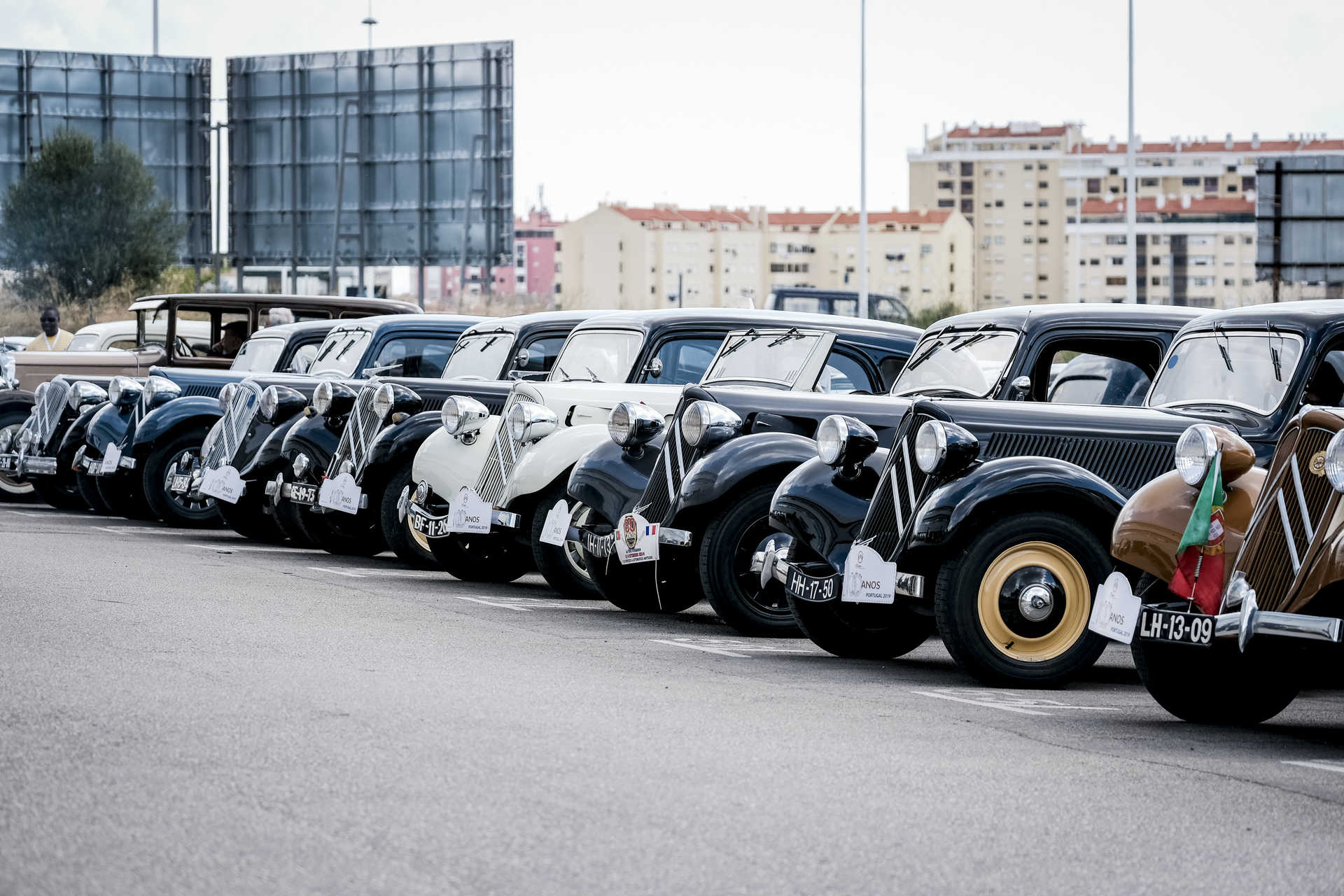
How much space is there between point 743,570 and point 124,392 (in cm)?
983

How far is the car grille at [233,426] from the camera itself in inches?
600

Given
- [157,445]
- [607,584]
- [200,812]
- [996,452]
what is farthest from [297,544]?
[200,812]

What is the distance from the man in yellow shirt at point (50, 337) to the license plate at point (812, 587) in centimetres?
1660

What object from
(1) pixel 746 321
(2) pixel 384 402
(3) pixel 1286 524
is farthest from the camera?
(2) pixel 384 402

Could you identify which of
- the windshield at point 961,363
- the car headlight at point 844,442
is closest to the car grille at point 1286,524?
the car headlight at point 844,442

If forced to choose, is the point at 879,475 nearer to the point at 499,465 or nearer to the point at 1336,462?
the point at 1336,462

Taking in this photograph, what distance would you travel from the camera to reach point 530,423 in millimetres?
11961

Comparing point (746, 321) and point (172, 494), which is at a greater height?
point (746, 321)

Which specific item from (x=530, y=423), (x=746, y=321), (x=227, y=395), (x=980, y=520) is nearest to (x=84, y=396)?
(x=227, y=395)

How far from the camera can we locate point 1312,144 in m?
145

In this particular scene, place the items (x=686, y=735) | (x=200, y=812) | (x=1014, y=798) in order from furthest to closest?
(x=686, y=735)
(x=1014, y=798)
(x=200, y=812)

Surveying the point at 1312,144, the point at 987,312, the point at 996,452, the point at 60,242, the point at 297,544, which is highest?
the point at 1312,144

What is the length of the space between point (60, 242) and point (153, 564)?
44297mm

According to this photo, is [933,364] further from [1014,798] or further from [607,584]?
[1014,798]
